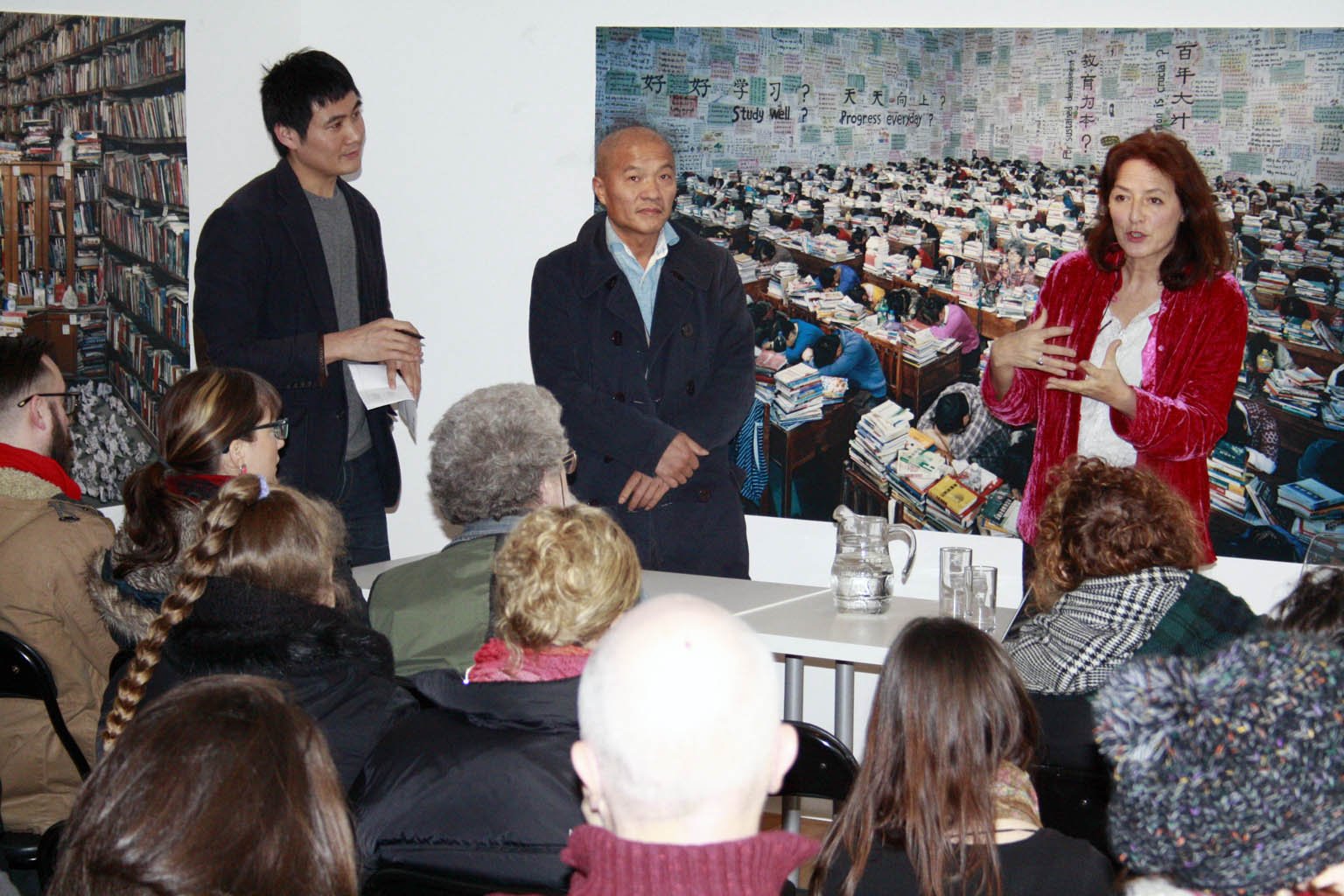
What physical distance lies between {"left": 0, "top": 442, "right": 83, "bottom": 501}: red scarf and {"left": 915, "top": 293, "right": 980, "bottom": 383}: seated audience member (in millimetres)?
2577

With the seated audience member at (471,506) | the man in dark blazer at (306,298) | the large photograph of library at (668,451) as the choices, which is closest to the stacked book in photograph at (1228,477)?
the large photograph of library at (668,451)

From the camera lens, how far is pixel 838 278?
431cm

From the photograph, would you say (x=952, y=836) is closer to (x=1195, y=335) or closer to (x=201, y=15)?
(x=1195, y=335)

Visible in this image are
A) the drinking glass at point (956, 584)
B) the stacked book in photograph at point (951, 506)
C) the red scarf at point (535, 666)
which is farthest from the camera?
the stacked book in photograph at point (951, 506)

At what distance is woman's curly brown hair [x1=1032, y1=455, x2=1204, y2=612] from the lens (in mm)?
2387

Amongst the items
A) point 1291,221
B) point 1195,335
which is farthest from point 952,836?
point 1291,221

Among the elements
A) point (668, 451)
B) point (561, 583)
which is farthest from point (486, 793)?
point (668, 451)

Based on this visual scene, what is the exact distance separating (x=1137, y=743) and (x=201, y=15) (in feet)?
14.5

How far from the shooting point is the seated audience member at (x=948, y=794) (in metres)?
1.69

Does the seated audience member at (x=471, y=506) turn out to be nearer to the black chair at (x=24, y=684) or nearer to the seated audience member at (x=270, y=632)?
the seated audience member at (x=270, y=632)

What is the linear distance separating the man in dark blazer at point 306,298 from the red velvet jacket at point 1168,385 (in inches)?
73.5

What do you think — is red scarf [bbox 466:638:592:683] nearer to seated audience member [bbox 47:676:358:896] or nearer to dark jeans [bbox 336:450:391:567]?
seated audience member [bbox 47:676:358:896]

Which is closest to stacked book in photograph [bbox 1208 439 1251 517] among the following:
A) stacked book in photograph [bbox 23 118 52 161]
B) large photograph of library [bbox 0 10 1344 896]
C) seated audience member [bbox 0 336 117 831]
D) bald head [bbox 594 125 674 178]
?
large photograph of library [bbox 0 10 1344 896]

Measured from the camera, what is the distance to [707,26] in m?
4.36
